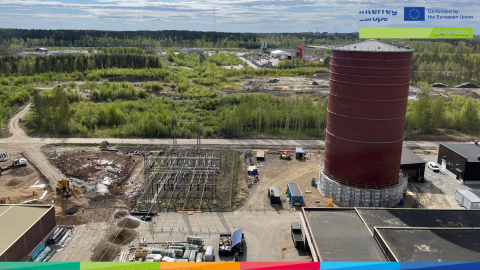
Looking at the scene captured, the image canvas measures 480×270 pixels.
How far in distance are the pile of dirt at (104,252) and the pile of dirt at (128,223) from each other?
8.53 ft

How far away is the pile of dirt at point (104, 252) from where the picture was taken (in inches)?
972

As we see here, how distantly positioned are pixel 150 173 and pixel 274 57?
5477 inches

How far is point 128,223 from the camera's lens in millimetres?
29312

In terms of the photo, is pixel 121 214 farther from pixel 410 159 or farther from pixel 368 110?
pixel 410 159

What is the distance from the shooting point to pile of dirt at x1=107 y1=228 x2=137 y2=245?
2676cm

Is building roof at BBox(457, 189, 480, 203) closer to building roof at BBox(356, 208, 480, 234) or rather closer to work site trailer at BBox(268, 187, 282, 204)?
building roof at BBox(356, 208, 480, 234)

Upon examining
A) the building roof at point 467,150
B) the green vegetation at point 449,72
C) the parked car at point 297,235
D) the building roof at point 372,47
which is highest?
the building roof at point 372,47

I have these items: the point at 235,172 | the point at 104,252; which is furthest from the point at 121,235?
the point at 235,172

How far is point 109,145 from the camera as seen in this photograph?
49719mm

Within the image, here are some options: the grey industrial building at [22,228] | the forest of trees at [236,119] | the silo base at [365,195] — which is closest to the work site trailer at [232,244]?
the silo base at [365,195]

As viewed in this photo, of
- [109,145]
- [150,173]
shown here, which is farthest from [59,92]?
[150,173]

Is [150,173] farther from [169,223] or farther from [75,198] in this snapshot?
[169,223]

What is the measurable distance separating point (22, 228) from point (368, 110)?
2951 cm

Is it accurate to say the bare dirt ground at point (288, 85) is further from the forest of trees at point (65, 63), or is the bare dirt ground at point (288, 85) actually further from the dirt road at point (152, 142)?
the forest of trees at point (65, 63)
